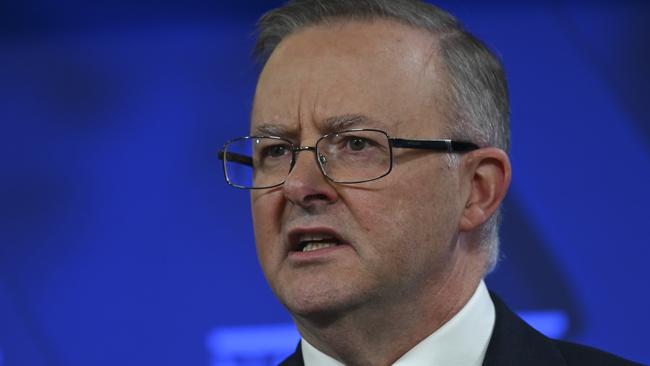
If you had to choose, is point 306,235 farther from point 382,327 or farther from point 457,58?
point 457,58

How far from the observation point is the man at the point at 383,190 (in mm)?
1700

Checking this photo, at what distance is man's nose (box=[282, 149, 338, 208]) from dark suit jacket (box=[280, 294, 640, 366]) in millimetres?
387

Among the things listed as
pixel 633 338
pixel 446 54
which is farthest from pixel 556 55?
pixel 446 54

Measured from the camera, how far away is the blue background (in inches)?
109

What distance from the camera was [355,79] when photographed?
5.80 feet

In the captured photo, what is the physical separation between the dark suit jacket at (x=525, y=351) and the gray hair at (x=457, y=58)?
13 centimetres

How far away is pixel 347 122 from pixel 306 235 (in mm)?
212

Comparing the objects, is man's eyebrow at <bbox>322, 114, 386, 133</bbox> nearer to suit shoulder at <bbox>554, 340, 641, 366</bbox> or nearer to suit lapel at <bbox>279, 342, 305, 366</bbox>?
suit lapel at <bbox>279, 342, 305, 366</bbox>

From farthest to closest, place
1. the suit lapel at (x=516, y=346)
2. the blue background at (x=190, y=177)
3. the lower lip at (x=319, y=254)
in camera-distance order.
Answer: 1. the blue background at (x=190, y=177)
2. the suit lapel at (x=516, y=346)
3. the lower lip at (x=319, y=254)

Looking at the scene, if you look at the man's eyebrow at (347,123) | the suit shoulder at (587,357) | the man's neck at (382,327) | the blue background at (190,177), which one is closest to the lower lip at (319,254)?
the man's neck at (382,327)

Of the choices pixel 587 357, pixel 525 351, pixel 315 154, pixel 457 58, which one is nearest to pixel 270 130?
pixel 315 154

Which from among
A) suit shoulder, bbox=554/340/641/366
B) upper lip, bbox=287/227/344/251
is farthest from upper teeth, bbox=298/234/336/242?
suit shoulder, bbox=554/340/641/366

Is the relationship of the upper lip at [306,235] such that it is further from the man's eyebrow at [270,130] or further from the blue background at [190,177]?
the blue background at [190,177]

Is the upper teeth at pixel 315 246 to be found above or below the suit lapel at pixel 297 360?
above
